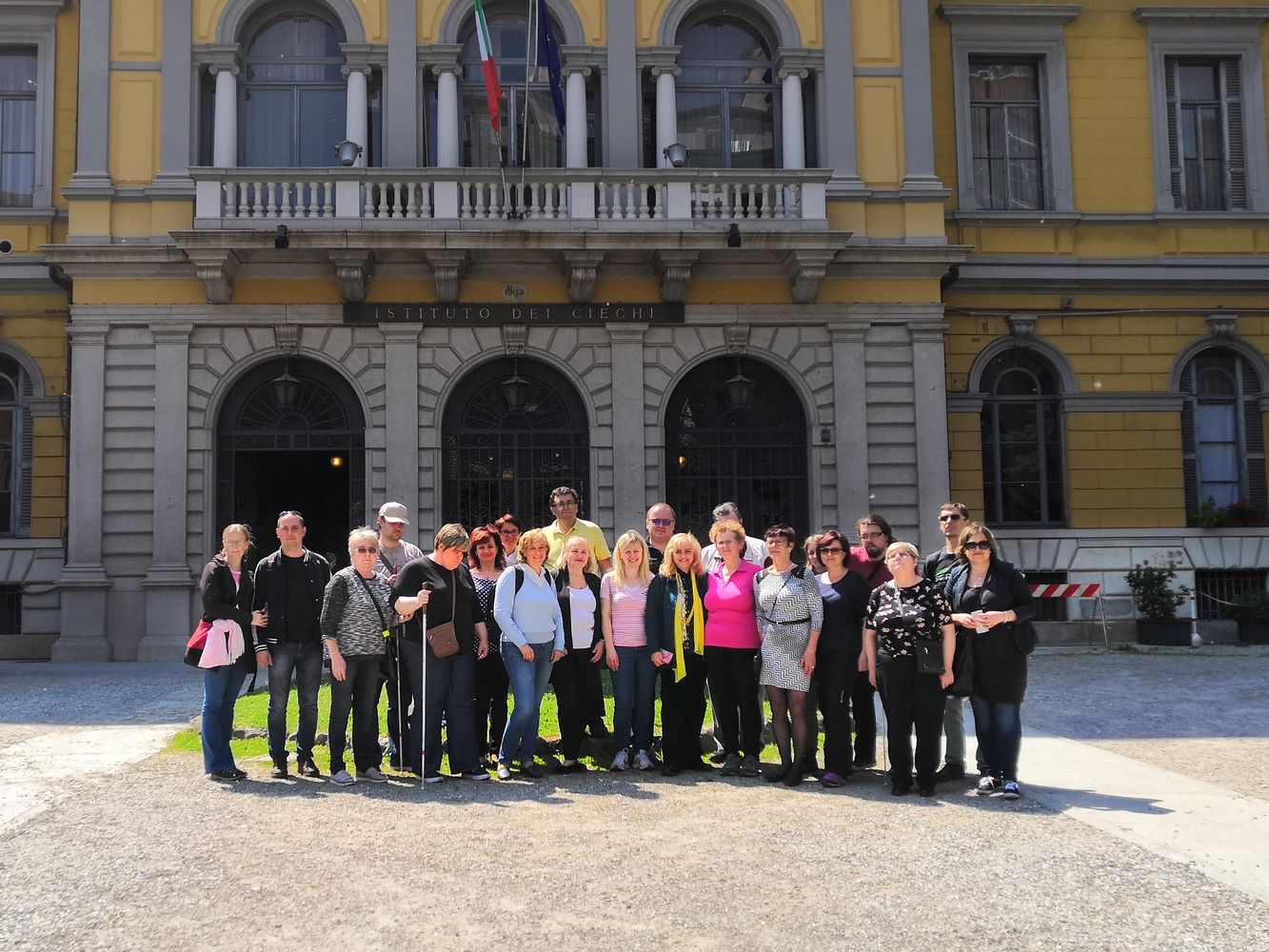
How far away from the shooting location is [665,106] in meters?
18.0

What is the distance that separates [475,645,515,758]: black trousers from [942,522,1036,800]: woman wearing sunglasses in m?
→ 3.63

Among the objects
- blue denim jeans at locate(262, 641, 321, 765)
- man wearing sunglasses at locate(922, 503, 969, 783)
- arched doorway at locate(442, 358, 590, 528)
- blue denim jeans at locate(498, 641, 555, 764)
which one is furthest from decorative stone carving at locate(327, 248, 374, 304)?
man wearing sunglasses at locate(922, 503, 969, 783)

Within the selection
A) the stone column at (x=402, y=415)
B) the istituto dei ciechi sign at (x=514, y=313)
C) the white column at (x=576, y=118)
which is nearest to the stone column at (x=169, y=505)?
the istituto dei ciechi sign at (x=514, y=313)

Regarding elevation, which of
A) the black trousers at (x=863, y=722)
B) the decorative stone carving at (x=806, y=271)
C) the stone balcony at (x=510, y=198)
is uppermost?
the stone balcony at (x=510, y=198)

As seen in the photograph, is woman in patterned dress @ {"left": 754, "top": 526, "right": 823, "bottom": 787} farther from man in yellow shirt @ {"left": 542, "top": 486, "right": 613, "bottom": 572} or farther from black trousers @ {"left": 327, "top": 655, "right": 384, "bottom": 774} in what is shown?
black trousers @ {"left": 327, "top": 655, "right": 384, "bottom": 774}

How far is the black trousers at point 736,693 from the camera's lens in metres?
8.63

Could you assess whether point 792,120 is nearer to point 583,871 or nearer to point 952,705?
point 952,705

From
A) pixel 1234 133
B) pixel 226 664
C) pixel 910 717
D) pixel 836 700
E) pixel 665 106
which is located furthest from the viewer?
pixel 1234 133

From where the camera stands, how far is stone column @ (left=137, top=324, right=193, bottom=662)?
16391mm

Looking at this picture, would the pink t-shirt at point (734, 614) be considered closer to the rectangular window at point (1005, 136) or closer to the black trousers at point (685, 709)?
the black trousers at point (685, 709)

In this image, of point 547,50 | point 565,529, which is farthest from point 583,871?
point 547,50

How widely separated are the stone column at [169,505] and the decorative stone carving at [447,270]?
12.6 feet

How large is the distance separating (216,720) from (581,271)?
1010 centimetres

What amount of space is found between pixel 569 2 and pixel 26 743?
13.6m
